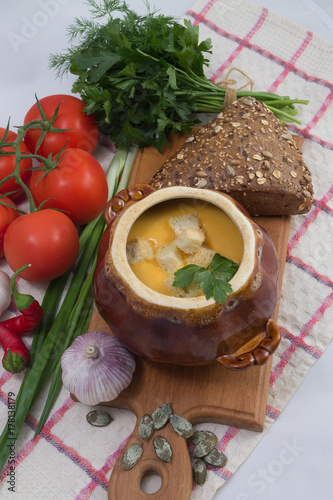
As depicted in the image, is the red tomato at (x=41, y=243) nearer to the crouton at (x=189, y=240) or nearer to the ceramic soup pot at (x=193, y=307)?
the ceramic soup pot at (x=193, y=307)

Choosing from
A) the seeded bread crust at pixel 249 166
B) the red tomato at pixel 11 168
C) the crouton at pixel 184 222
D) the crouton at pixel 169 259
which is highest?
the seeded bread crust at pixel 249 166

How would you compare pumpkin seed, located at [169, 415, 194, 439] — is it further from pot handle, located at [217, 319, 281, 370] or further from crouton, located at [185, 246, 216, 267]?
crouton, located at [185, 246, 216, 267]

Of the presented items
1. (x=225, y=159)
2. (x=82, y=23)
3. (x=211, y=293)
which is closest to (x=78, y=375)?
(x=211, y=293)

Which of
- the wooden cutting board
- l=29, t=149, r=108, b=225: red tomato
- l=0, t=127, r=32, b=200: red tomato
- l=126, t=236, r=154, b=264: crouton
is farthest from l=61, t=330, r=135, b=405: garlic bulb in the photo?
l=0, t=127, r=32, b=200: red tomato

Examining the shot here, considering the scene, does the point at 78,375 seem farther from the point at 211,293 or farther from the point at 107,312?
the point at 211,293

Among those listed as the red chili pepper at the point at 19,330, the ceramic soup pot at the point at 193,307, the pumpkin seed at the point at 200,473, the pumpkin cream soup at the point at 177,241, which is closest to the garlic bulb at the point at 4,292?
the red chili pepper at the point at 19,330

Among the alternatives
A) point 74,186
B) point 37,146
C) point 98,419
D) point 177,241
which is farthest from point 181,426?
point 37,146

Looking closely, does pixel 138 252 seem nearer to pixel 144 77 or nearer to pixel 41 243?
pixel 41 243
